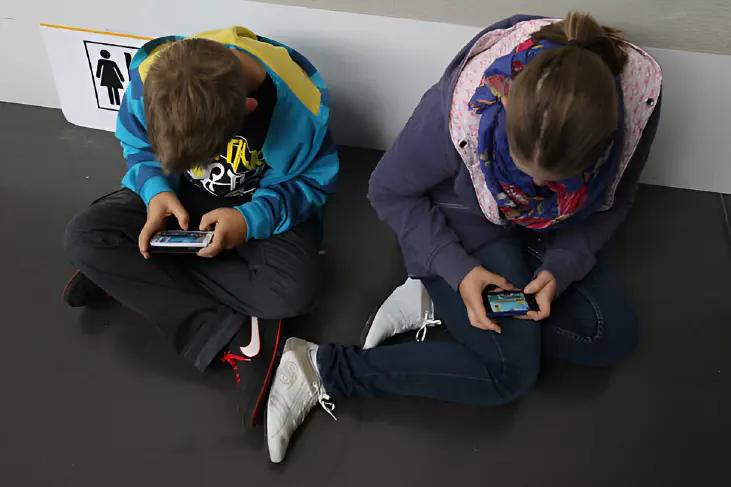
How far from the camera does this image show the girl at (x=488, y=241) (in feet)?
2.85

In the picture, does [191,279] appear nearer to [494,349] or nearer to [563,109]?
[494,349]

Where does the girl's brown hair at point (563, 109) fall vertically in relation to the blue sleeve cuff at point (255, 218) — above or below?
above

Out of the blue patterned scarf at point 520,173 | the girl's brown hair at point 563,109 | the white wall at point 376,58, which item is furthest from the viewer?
the white wall at point 376,58

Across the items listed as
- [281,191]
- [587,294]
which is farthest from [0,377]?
[587,294]

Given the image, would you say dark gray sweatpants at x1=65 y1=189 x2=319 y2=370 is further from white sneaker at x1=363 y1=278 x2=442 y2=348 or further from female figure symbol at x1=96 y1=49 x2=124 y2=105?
female figure symbol at x1=96 y1=49 x2=124 y2=105

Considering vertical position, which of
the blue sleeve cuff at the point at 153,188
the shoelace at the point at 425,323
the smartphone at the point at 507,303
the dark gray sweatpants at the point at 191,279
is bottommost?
the shoelace at the point at 425,323

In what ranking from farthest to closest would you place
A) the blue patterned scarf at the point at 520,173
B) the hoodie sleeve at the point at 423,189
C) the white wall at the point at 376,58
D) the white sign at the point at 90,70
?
the white sign at the point at 90,70 < the white wall at the point at 376,58 < the hoodie sleeve at the point at 423,189 < the blue patterned scarf at the point at 520,173

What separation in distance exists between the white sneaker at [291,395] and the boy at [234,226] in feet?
0.10

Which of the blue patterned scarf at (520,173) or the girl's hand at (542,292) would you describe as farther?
the girl's hand at (542,292)

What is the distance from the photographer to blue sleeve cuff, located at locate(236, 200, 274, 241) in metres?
1.08

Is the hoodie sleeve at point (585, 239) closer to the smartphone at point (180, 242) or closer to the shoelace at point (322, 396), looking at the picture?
the shoelace at point (322, 396)

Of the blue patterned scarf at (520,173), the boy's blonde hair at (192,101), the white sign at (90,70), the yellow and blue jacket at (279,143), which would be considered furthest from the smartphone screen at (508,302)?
the white sign at (90,70)

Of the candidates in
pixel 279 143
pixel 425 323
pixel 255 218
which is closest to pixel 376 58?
pixel 279 143

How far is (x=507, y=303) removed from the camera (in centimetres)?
97
